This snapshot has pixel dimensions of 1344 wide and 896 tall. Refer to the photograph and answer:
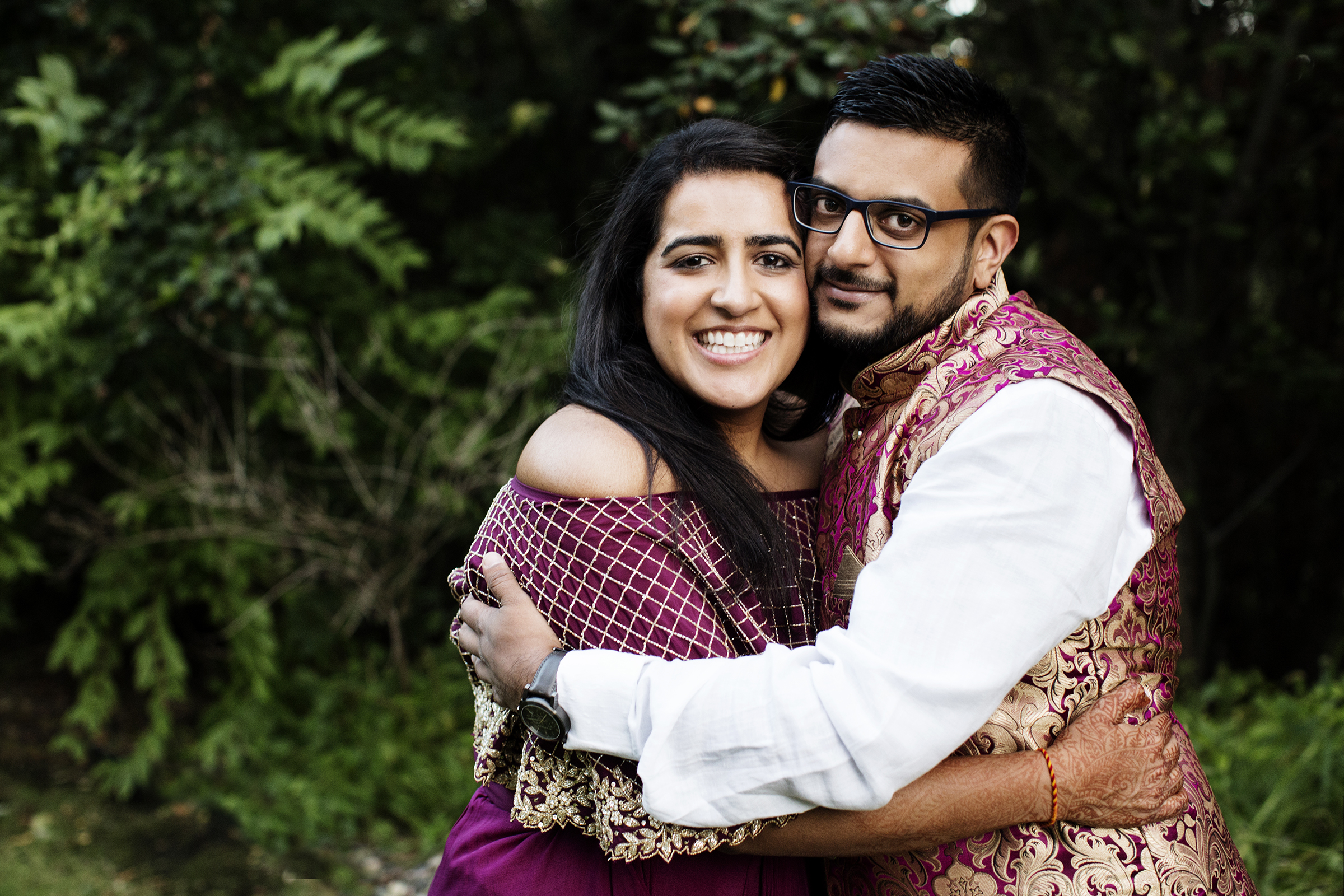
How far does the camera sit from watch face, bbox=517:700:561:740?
152 centimetres

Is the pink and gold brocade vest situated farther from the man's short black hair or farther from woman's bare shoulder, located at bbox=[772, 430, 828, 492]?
woman's bare shoulder, located at bbox=[772, 430, 828, 492]

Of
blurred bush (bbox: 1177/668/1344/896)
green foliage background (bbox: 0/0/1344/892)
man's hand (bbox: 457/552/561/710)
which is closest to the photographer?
man's hand (bbox: 457/552/561/710)

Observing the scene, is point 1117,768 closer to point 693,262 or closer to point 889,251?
point 889,251

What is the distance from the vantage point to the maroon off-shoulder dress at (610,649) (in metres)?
1.54

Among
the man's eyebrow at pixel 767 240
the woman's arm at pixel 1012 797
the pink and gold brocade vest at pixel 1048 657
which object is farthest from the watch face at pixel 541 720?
the man's eyebrow at pixel 767 240

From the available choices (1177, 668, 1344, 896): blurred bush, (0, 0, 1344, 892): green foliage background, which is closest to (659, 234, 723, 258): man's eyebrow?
(0, 0, 1344, 892): green foliage background

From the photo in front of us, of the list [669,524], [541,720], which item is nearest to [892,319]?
→ [669,524]

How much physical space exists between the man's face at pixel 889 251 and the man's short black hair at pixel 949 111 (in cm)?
2

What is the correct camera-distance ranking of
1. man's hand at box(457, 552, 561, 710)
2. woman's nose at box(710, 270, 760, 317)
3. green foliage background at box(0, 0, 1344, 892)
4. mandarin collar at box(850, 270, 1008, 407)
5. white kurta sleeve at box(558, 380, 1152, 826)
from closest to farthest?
1. white kurta sleeve at box(558, 380, 1152, 826)
2. man's hand at box(457, 552, 561, 710)
3. mandarin collar at box(850, 270, 1008, 407)
4. woman's nose at box(710, 270, 760, 317)
5. green foliage background at box(0, 0, 1344, 892)

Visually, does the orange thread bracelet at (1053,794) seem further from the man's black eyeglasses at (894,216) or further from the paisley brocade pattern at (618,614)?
the man's black eyeglasses at (894,216)

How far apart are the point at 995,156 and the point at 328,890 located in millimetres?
3505

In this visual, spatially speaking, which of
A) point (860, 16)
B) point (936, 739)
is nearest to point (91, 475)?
point (860, 16)

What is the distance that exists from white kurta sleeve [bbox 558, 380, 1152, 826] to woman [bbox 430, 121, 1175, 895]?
0.13 metres

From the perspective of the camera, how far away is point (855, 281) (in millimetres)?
1809
